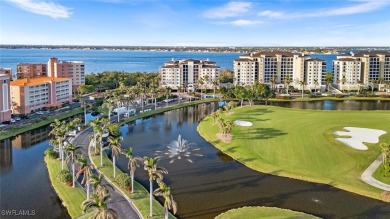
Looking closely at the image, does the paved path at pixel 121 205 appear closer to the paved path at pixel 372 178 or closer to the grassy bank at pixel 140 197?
the grassy bank at pixel 140 197

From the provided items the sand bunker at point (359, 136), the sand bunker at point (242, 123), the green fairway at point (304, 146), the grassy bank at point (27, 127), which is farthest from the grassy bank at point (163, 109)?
the sand bunker at point (359, 136)

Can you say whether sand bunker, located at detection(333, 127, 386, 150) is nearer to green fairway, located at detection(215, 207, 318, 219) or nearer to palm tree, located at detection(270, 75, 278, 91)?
green fairway, located at detection(215, 207, 318, 219)

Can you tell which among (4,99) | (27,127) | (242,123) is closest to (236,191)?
(242,123)

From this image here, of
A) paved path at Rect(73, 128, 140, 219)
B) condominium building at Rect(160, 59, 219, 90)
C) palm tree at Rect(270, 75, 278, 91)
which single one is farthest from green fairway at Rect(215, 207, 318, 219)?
condominium building at Rect(160, 59, 219, 90)

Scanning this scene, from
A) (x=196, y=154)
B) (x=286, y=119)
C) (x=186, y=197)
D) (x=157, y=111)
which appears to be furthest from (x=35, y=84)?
(x=186, y=197)

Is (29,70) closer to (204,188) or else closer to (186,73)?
(186,73)

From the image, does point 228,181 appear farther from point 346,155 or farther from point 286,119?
point 286,119
